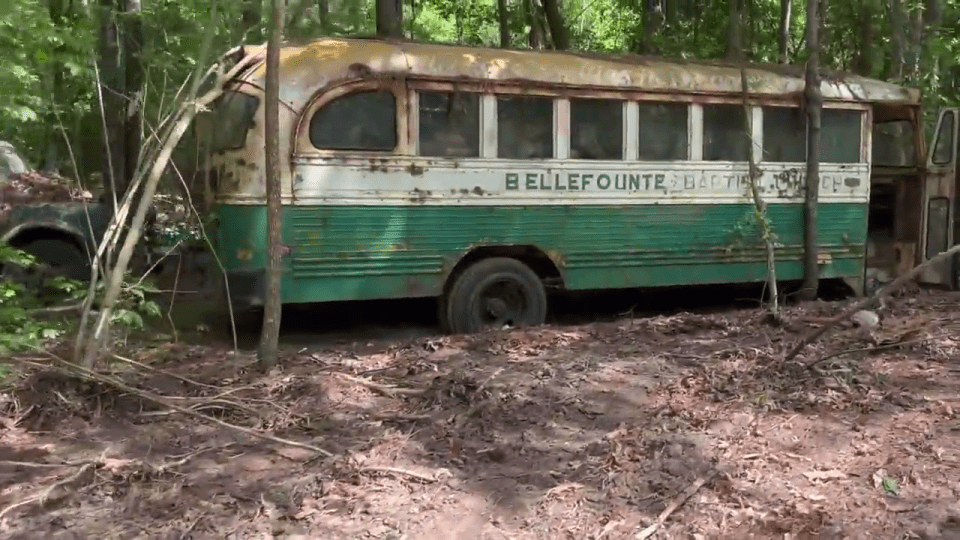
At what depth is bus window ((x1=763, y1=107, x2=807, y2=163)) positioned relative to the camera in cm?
830

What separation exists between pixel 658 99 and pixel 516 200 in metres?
1.53

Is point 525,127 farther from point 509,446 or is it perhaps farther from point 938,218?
point 938,218

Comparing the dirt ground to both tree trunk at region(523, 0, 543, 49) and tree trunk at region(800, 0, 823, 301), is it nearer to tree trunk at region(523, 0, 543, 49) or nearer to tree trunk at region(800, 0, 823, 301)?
tree trunk at region(800, 0, 823, 301)

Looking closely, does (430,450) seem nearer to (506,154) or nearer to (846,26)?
(506,154)

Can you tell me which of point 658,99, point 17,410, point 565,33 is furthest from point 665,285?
point 565,33

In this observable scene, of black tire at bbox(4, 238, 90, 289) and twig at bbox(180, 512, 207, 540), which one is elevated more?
black tire at bbox(4, 238, 90, 289)

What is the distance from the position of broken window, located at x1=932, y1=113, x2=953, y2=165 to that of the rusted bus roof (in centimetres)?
36

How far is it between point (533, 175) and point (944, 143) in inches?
165

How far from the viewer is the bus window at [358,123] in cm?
676

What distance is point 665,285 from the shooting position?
8031 mm

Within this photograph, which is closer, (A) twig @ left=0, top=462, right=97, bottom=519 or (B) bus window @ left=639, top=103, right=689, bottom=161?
(A) twig @ left=0, top=462, right=97, bottom=519

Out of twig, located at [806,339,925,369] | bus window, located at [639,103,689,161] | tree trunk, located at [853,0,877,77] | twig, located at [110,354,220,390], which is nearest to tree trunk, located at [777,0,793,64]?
tree trunk, located at [853,0,877,77]

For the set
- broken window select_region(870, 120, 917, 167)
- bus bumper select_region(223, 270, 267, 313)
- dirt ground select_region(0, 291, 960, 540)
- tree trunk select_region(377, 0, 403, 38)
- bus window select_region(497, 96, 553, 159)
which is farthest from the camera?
tree trunk select_region(377, 0, 403, 38)

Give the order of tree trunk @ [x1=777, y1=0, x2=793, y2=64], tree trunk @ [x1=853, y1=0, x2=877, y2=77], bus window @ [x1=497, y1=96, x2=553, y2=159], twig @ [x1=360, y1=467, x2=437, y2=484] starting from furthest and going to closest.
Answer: tree trunk @ [x1=777, y1=0, x2=793, y2=64]
tree trunk @ [x1=853, y1=0, x2=877, y2=77]
bus window @ [x1=497, y1=96, x2=553, y2=159]
twig @ [x1=360, y1=467, x2=437, y2=484]
